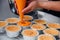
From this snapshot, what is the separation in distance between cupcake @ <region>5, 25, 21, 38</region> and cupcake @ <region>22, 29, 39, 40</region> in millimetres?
46

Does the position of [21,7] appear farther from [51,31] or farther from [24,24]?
[51,31]

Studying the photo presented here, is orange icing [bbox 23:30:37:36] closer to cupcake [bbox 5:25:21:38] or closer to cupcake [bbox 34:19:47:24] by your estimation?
cupcake [bbox 5:25:21:38]

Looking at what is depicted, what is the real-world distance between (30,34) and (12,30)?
124 mm

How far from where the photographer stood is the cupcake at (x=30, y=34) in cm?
79

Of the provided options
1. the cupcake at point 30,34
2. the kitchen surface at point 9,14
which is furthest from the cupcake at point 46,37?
the kitchen surface at point 9,14

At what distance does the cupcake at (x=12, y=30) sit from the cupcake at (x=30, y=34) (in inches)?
1.8

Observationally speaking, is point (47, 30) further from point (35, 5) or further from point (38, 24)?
point (35, 5)

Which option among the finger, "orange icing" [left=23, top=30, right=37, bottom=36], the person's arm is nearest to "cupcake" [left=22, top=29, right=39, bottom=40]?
"orange icing" [left=23, top=30, right=37, bottom=36]

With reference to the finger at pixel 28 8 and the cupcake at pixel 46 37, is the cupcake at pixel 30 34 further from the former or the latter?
the finger at pixel 28 8

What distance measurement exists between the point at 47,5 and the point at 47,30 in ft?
0.69

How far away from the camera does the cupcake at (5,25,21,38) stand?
2.71ft

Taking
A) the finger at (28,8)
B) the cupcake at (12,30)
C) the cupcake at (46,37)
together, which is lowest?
the cupcake at (46,37)

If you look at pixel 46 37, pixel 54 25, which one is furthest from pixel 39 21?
pixel 46 37

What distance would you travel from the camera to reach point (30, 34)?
82 cm
